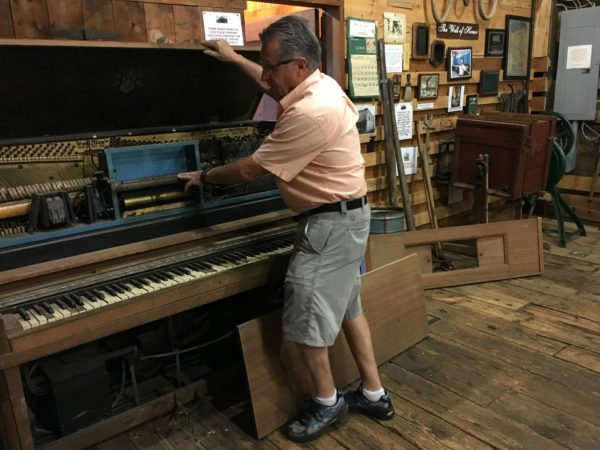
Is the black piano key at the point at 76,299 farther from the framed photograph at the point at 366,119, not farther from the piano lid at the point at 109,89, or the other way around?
the framed photograph at the point at 366,119

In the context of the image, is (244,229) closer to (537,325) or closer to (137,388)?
(137,388)

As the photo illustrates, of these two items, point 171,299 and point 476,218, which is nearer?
point 171,299

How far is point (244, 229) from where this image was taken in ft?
7.50

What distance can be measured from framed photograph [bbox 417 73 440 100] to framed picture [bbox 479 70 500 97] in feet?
1.81

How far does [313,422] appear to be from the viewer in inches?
78.9

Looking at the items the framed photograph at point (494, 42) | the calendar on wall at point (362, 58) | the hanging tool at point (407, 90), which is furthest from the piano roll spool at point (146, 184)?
the framed photograph at point (494, 42)

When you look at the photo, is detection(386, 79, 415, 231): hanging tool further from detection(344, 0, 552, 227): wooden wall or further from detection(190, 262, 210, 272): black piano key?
detection(190, 262, 210, 272): black piano key

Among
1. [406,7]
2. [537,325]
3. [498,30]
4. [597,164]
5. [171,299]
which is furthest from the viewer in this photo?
[597,164]

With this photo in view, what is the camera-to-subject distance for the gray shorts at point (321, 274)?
6.09 ft

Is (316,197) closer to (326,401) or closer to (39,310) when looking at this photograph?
(326,401)

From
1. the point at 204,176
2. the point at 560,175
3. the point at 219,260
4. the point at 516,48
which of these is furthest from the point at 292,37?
the point at 516,48

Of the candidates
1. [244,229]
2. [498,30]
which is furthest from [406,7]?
[244,229]

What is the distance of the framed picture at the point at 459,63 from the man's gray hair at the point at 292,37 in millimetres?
2505

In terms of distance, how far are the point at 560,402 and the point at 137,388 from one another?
180 cm
